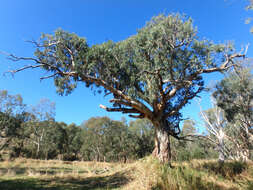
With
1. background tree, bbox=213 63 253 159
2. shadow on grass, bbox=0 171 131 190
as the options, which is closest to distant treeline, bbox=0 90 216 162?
background tree, bbox=213 63 253 159

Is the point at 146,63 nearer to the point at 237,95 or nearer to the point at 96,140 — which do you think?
the point at 237,95

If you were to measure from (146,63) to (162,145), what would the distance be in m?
5.38

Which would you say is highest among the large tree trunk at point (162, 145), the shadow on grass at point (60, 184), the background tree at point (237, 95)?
the background tree at point (237, 95)

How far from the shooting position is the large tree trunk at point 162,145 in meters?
8.89

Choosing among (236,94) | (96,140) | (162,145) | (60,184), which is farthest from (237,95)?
(96,140)

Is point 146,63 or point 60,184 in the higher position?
point 146,63

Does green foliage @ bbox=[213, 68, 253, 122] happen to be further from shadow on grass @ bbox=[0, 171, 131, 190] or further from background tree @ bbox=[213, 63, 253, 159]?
shadow on grass @ bbox=[0, 171, 131, 190]

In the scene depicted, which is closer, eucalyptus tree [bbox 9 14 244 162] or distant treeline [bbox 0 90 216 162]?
eucalyptus tree [bbox 9 14 244 162]

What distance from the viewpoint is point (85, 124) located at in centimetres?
3956

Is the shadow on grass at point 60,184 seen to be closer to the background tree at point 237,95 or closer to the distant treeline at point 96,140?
the background tree at point 237,95

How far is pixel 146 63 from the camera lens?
861 cm

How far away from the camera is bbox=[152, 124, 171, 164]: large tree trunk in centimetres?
889

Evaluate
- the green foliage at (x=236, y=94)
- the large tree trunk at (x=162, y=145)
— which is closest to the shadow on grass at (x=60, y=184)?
the large tree trunk at (x=162, y=145)

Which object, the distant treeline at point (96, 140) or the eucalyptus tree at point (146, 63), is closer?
the eucalyptus tree at point (146, 63)
